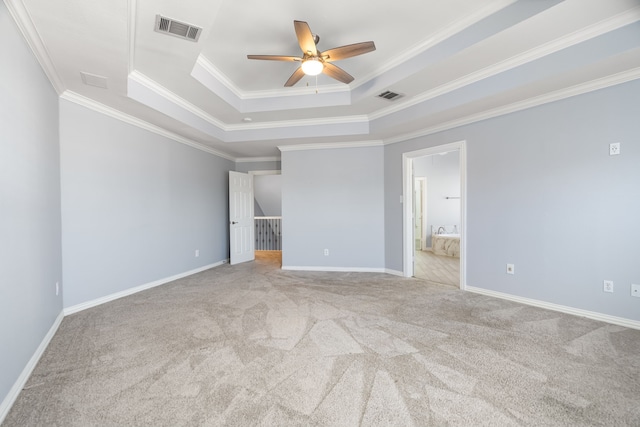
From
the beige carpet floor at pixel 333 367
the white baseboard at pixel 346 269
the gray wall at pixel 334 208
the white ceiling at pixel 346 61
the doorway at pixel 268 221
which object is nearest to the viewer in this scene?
the beige carpet floor at pixel 333 367

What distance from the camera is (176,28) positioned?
2342mm

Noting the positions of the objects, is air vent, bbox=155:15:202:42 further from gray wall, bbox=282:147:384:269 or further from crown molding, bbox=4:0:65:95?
gray wall, bbox=282:147:384:269

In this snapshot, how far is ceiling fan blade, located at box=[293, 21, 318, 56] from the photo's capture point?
225cm

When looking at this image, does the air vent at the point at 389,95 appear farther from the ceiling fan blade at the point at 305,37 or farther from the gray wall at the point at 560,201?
the ceiling fan blade at the point at 305,37

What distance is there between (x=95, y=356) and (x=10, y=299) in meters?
0.77

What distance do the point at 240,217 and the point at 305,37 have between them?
179 inches

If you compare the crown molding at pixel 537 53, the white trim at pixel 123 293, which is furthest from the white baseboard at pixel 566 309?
the white trim at pixel 123 293

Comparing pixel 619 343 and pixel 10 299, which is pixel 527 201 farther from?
pixel 10 299

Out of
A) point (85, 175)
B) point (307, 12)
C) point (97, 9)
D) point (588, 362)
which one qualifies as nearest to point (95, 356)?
point (85, 175)

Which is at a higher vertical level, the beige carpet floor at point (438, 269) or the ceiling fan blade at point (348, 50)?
the ceiling fan blade at point (348, 50)

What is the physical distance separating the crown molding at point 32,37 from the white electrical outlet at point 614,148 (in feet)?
16.2

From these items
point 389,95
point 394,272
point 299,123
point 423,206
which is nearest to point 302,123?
point 299,123

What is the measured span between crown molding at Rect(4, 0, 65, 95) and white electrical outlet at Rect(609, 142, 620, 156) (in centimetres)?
495

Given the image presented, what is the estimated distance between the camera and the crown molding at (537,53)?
7.59 feet
